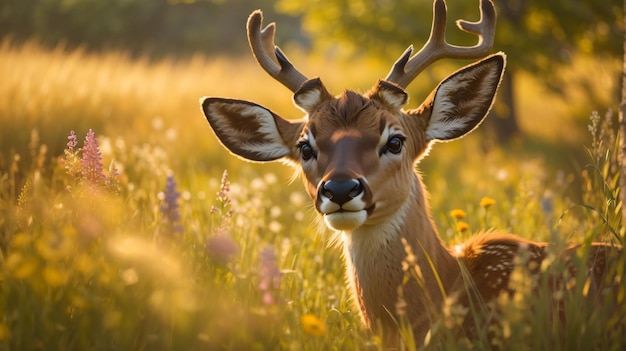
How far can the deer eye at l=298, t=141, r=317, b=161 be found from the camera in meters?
3.76

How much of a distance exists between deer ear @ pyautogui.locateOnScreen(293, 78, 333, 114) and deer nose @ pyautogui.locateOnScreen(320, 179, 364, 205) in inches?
32.0

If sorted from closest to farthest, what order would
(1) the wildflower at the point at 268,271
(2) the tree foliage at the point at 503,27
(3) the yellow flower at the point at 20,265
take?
(3) the yellow flower at the point at 20,265
(1) the wildflower at the point at 268,271
(2) the tree foliage at the point at 503,27

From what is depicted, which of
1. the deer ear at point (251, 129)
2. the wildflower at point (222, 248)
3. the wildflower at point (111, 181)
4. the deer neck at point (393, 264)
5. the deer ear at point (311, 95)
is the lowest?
the deer neck at point (393, 264)

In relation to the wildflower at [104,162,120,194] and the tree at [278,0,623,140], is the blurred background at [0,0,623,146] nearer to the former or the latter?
the tree at [278,0,623,140]

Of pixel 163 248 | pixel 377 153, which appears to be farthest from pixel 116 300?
pixel 377 153

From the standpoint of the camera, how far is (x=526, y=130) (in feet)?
44.4

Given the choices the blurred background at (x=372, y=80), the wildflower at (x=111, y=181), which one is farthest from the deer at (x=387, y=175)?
the blurred background at (x=372, y=80)

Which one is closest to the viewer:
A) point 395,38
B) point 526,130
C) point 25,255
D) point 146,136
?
point 25,255

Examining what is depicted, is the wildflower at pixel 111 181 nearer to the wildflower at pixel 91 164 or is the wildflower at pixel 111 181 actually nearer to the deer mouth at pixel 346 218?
the wildflower at pixel 91 164

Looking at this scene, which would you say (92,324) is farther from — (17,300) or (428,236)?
(428,236)

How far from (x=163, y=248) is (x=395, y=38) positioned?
8297 mm

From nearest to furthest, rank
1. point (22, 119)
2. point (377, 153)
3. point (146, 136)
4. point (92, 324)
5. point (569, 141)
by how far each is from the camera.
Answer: point (92, 324) → point (377, 153) → point (22, 119) → point (146, 136) → point (569, 141)

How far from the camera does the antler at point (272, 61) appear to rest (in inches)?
170

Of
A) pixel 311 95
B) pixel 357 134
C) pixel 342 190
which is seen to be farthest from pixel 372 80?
pixel 342 190
